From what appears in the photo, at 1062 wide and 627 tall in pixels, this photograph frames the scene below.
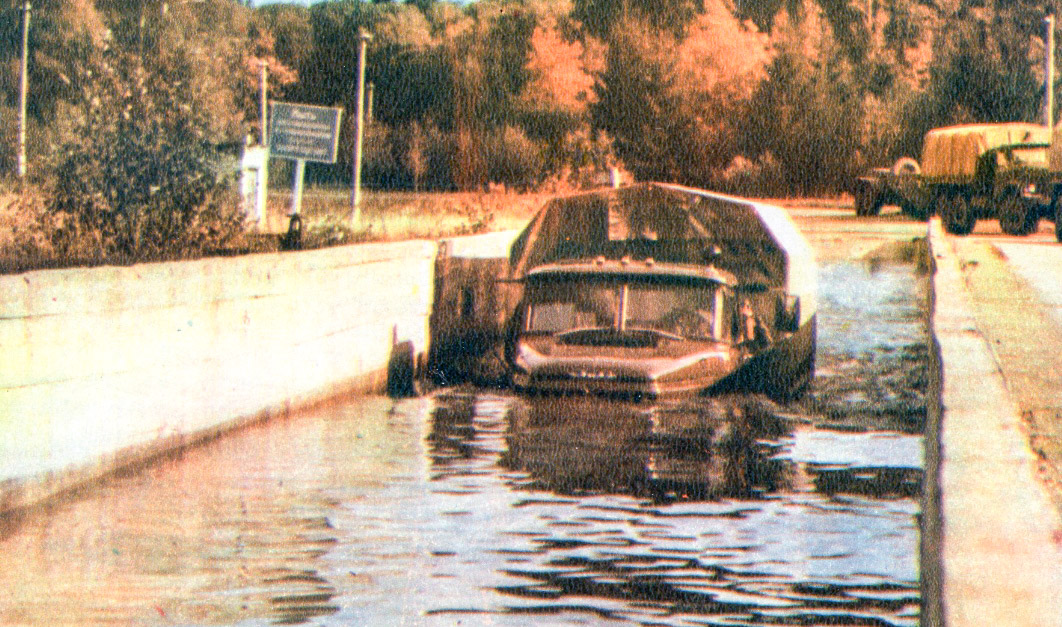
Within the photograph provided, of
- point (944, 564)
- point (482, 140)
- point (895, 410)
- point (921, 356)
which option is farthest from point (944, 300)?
point (482, 140)

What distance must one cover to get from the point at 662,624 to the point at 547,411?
20.7ft

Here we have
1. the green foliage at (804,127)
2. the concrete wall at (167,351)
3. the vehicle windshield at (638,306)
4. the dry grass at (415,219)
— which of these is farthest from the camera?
the green foliage at (804,127)

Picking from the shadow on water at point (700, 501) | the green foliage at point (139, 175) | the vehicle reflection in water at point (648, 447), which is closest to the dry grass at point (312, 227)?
the green foliage at point (139, 175)

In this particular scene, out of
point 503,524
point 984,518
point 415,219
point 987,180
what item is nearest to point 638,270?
point 503,524

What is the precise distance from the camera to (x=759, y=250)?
14.7 m

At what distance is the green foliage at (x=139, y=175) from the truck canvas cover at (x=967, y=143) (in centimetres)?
2757

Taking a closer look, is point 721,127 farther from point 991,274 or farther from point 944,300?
point 944,300

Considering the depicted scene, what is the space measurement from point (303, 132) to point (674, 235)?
13147mm

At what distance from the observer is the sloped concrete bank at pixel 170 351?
9.59m

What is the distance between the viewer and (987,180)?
42000 mm

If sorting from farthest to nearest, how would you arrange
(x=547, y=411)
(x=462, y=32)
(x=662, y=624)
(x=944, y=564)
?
(x=462, y=32), (x=547, y=411), (x=662, y=624), (x=944, y=564)

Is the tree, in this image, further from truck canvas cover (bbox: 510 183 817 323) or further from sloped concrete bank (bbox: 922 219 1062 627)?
sloped concrete bank (bbox: 922 219 1062 627)

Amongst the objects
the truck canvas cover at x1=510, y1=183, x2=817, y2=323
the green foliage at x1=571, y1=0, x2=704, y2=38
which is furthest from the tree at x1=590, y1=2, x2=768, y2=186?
the truck canvas cover at x1=510, y1=183, x2=817, y2=323

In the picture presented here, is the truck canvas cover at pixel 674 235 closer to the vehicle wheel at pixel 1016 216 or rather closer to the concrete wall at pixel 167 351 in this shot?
the concrete wall at pixel 167 351
